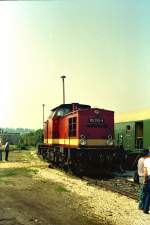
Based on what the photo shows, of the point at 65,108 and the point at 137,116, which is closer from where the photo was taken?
the point at 65,108

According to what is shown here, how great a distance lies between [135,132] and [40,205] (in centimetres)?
1381

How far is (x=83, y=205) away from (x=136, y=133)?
13422 mm

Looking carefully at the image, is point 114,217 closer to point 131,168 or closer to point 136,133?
point 131,168

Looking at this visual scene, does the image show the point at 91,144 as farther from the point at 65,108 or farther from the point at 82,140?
the point at 65,108

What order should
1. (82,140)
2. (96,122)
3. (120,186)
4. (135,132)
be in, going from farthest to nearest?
(135,132)
(96,122)
(82,140)
(120,186)

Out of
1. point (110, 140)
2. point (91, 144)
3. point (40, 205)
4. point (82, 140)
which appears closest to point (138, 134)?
point (110, 140)

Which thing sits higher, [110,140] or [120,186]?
[110,140]

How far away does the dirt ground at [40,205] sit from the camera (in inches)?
388

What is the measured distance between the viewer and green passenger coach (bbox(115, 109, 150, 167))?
22.5 meters

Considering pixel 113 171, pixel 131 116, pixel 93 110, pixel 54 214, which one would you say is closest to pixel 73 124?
pixel 93 110

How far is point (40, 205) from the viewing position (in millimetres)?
11750

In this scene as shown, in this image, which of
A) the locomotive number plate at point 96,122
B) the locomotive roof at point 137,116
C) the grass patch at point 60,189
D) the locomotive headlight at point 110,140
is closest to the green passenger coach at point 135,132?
the locomotive roof at point 137,116

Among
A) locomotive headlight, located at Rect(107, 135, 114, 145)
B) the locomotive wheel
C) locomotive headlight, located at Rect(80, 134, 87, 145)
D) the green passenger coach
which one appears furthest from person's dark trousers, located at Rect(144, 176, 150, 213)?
the green passenger coach

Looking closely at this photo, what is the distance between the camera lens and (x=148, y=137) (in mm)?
22031
